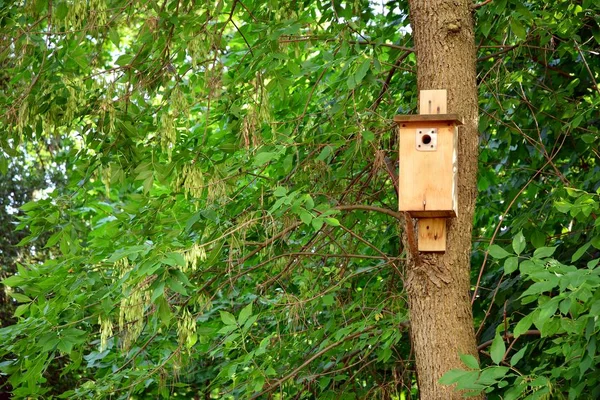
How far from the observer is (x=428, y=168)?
10.8 ft

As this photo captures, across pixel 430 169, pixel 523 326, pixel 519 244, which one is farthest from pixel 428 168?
pixel 523 326

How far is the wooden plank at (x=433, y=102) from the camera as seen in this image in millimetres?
3379

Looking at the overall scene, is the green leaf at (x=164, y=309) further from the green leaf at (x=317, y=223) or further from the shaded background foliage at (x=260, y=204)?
the green leaf at (x=317, y=223)

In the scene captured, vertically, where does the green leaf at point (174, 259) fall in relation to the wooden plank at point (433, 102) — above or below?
below

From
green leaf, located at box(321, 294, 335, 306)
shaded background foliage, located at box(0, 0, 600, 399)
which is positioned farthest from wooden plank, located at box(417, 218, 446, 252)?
green leaf, located at box(321, 294, 335, 306)

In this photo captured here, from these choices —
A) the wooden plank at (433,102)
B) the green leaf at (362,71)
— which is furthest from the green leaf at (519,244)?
the green leaf at (362,71)

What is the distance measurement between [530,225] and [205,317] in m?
2.95

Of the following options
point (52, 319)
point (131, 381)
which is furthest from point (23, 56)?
point (131, 381)

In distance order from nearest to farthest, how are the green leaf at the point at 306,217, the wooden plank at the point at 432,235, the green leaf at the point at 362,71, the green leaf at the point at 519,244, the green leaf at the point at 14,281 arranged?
the green leaf at the point at 519,244 → the green leaf at the point at 306,217 → the wooden plank at the point at 432,235 → the green leaf at the point at 362,71 → the green leaf at the point at 14,281

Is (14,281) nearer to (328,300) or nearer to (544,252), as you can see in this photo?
(328,300)

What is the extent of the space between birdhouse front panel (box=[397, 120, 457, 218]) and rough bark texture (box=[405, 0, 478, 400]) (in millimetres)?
160

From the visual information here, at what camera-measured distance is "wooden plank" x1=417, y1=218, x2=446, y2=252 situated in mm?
3332

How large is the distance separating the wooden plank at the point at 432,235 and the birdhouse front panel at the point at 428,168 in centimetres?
4

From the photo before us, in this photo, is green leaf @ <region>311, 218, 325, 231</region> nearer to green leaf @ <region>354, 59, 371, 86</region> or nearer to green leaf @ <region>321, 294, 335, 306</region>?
green leaf @ <region>354, 59, 371, 86</region>
